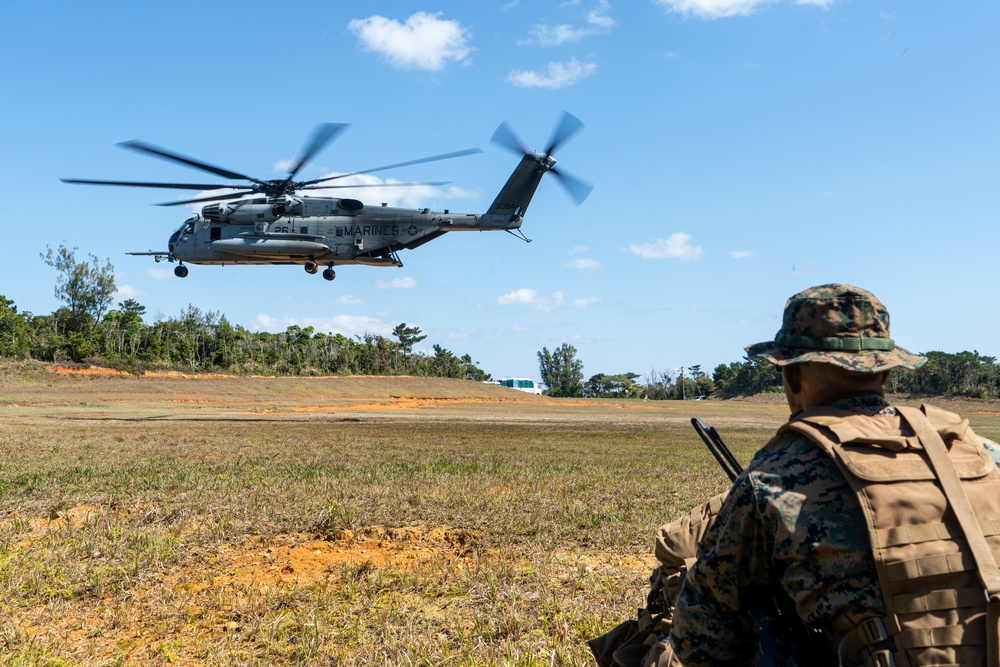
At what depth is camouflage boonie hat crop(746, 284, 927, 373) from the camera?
2.47 metres

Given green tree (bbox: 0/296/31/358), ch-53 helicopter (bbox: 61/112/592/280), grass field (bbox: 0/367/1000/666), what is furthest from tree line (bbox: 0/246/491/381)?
grass field (bbox: 0/367/1000/666)

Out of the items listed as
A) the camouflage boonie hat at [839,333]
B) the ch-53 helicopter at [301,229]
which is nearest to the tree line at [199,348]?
the ch-53 helicopter at [301,229]

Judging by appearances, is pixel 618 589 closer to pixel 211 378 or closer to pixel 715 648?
pixel 715 648

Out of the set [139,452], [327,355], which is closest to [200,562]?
[139,452]

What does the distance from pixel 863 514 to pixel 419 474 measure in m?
8.79

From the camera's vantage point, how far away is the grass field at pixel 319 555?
441 centimetres

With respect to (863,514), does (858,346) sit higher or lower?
higher

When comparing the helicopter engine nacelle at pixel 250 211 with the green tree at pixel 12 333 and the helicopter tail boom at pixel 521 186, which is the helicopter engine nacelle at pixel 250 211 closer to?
the helicopter tail boom at pixel 521 186

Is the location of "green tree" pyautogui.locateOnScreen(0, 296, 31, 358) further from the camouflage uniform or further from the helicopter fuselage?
the camouflage uniform

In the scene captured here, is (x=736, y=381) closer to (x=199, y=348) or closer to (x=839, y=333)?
(x=199, y=348)

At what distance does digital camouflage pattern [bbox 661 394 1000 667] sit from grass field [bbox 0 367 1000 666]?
1873 mm

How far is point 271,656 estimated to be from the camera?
4250 millimetres

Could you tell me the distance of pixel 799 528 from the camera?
7.32 ft

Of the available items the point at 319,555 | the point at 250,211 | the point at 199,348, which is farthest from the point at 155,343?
the point at 319,555
